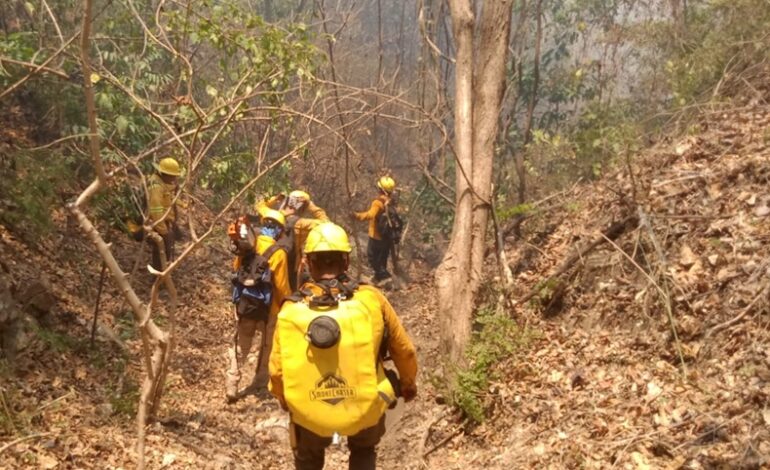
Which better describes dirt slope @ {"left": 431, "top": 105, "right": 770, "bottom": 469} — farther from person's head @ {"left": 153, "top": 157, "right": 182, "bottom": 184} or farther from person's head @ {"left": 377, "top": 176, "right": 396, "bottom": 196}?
person's head @ {"left": 153, "top": 157, "right": 182, "bottom": 184}

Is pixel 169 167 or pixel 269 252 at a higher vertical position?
pixel 169 167

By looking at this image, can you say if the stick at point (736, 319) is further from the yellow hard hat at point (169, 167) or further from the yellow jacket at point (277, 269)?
the yellow hard hat at point (169, 167)

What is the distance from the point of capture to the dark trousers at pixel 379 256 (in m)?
13.5

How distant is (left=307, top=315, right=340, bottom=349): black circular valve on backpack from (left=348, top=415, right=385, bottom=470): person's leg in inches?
28.5

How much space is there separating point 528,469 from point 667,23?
1252 cm

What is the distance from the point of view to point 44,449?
16.3 ft

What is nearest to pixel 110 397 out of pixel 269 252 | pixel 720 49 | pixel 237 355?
pixel 237 355

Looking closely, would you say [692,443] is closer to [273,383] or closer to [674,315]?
[674,315]

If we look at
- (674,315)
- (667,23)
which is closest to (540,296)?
(674,315)

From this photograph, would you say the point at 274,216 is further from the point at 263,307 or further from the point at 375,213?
the point at 375,213

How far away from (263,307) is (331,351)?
4.00 meters

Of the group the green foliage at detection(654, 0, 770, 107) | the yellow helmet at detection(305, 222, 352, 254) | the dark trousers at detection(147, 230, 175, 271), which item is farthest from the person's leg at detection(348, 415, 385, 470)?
the green foliage at detection(654, 0, 770, 107)

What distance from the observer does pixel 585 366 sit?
6285mm

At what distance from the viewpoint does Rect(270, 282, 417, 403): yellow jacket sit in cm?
382
